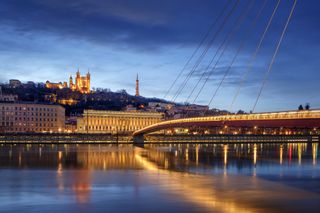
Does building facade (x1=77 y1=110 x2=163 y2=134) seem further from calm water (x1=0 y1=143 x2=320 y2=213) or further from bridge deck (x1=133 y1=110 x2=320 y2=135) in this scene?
calm water (x1=0 y1=143 x2=320 y2=213)

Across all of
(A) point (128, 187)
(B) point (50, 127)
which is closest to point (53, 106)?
(B) point (50, 127)

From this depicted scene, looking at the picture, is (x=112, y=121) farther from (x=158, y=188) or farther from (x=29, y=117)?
(x=158, y=188)

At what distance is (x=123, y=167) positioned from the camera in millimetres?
32531

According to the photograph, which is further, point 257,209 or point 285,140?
point 285,140

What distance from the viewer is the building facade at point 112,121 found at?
127 meters

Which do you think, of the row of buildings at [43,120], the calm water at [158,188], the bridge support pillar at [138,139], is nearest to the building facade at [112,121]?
the row of buildings at [43,120]

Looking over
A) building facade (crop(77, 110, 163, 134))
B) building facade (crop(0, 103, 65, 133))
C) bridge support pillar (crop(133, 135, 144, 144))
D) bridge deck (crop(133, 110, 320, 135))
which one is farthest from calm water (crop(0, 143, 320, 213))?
building facade (crop(77, 110, 163, 134))

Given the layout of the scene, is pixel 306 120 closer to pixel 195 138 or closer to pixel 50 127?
pixel 195 138

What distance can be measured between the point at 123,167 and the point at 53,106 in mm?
85592

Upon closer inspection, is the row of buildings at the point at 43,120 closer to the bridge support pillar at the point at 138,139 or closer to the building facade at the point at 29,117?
the building facade at the point at 29,117

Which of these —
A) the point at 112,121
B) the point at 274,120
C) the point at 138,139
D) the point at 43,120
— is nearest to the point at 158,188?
the point at 274,120

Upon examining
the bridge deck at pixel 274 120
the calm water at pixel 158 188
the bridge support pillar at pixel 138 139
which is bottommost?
the calm water at pixel 158 188

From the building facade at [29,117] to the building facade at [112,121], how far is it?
460 inches

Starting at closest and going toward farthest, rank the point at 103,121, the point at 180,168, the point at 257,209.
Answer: the point at 257,209, the point at 180,168, the point at 103,121
